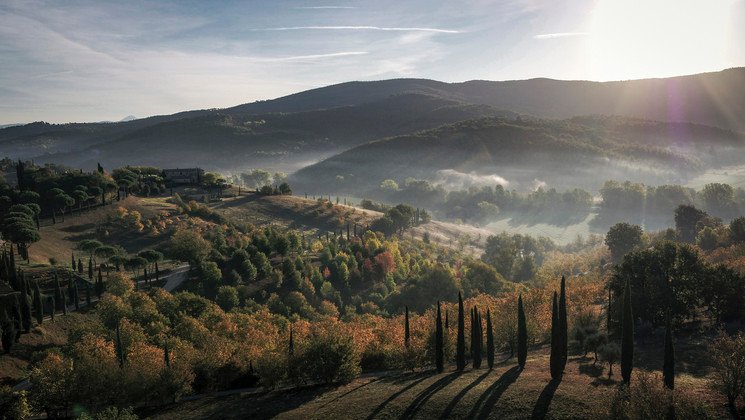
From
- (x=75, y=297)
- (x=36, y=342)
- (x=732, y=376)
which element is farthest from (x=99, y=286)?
(x=732, y=376)

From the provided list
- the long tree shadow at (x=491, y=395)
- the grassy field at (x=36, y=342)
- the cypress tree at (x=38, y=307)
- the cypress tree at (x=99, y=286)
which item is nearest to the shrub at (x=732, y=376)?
the long tree shadow at (x=491, y=395)

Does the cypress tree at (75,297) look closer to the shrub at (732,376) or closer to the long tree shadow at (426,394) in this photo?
the long tree shadow at (426,394)

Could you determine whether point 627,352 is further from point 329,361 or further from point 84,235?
→ point 84,235

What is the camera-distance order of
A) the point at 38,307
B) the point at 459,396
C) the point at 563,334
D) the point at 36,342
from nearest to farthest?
the point at 459,396, the point at 563,334, the point at 36,342, the point at 38,307

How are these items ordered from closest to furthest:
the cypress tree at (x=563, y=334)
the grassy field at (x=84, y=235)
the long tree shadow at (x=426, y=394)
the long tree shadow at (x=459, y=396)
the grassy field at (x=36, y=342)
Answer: the long tree shadow at (x=459, y=396) < the long tree shadow at (x=426, y=394) < the cypress tree at (x=563, y=334) < the grassy field at (x=36, y=342) < the grassy field at (x=84, y=235)

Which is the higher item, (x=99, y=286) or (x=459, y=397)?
(x=99, y=286)
